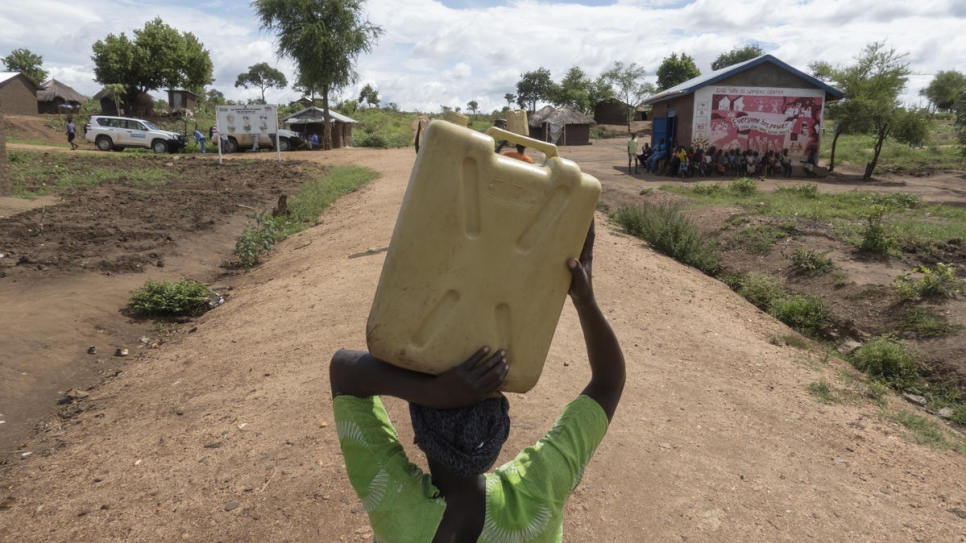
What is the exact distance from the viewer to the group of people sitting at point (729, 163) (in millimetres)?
21000

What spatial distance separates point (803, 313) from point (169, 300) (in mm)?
7350

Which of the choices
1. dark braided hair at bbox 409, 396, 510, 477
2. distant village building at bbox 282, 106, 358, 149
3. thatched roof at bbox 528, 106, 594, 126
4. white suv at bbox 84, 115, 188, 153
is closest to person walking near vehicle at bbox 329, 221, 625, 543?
dark braided hair at bbox 409, 396, 510, 477

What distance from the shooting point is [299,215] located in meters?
13.1

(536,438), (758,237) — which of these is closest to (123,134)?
(758,237)

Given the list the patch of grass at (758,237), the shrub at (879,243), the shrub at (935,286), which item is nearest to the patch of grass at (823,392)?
the shrub at (935,286)

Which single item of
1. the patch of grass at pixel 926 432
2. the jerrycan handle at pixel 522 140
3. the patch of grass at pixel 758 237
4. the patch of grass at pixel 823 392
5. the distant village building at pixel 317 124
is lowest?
the patch of grass at pixel 926 432

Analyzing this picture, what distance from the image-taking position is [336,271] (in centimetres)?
757

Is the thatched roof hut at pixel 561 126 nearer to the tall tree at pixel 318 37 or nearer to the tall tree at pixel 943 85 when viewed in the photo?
the tall tree at pixel 318 37

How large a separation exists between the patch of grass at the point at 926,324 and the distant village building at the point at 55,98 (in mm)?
47888

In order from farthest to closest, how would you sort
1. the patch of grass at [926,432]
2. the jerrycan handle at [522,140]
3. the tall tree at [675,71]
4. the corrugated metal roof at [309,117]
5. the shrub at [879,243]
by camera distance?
1. the tall tree at [675,71]
2. the corrugated metal roof at [309,117]
3. the shrub at [879,243]
4. the patch of grass at [926,432]
5. the jerrycan handle at [522,140]

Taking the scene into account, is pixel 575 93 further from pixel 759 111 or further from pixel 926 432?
pixel 926 432

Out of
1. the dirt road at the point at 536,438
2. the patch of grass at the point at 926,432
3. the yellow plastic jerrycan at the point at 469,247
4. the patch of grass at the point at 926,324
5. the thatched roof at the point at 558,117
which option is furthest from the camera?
the thatched roof at the point at 558,117

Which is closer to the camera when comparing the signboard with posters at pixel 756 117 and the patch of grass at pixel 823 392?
the patch of grass at pixel 823 392

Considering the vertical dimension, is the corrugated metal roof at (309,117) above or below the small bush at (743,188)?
above
